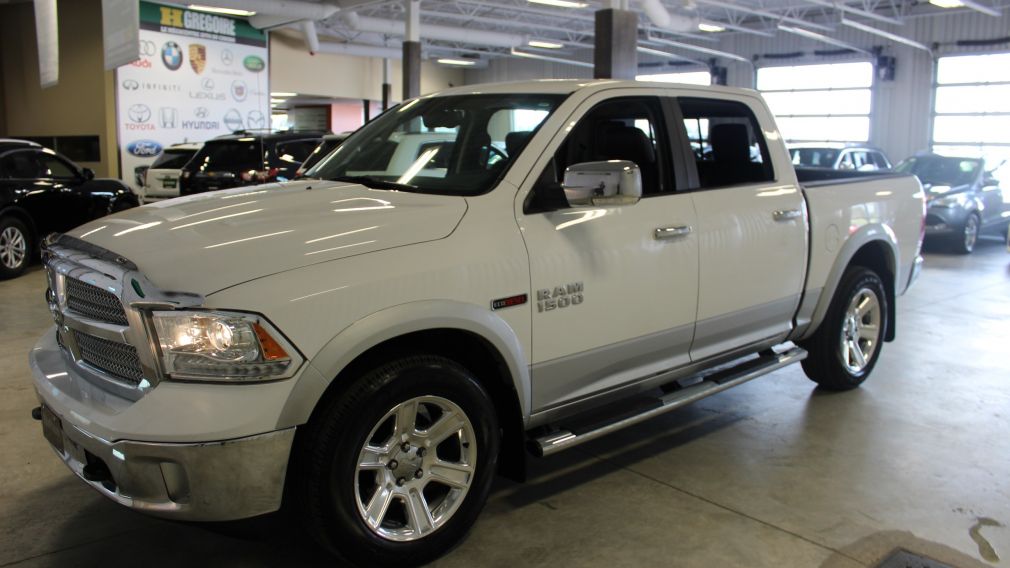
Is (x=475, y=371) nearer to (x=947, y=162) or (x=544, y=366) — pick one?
(x=544, y=366)

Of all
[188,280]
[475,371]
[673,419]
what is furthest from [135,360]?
[673,419]

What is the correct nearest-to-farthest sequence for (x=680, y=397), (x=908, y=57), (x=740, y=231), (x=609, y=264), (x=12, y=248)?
(x=609, y=264)
(x=680, y=397)
(x=740, y=231)
(x=12, y=248)
(x=908, y=57)

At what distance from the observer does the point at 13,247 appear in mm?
9688

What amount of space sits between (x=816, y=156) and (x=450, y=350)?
12.4 meters

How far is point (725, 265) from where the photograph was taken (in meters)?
3.86

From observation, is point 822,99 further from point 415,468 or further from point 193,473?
point 193,473

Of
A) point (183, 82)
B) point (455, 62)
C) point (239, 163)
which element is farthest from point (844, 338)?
point (455, 62)

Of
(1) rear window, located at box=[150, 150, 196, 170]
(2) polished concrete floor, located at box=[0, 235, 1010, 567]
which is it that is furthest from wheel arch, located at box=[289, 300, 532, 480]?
(1) rear window, located at box=[150, 150, 196, 170]

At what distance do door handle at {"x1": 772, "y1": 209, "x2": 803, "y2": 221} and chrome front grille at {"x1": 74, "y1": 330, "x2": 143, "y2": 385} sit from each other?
10.1 ft

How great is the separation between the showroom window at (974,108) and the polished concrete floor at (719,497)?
1641 centimetres

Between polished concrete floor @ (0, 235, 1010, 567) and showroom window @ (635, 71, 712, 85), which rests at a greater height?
showroom window @ (635, 71, 712, 85)

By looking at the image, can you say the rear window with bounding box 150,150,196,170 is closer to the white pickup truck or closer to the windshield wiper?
the white pickup truck

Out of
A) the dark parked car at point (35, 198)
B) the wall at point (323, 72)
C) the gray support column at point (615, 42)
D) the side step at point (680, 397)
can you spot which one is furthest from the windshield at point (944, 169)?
the wall at point (323, 72)

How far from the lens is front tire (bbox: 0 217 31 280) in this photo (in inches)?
377
